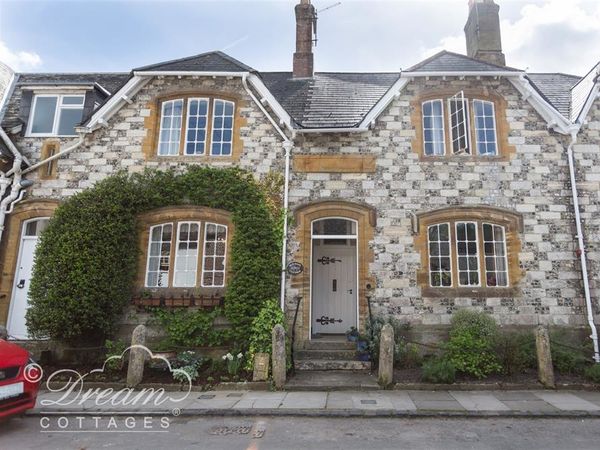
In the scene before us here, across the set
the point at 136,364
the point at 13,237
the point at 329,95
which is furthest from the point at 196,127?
the point at 136,364

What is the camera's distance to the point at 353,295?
11211mm

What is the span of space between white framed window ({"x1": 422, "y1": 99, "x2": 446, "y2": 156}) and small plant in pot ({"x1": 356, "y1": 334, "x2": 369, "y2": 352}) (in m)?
5.13

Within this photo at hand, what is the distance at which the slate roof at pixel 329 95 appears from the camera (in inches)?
424

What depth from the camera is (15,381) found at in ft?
18.6

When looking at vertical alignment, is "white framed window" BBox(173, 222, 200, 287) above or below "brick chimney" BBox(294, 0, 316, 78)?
below

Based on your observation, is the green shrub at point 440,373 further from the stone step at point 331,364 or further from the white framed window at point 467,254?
the white framed window at point 467,254

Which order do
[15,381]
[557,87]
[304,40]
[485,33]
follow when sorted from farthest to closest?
1. [304,40]
2. [485,33]
3. [557,87]
4. [15,381]

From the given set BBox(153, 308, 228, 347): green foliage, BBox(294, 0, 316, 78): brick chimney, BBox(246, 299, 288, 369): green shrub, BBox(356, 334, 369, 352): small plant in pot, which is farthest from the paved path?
BBox(294, 0, 316, 78): brick chimney

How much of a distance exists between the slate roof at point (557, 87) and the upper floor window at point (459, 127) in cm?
146

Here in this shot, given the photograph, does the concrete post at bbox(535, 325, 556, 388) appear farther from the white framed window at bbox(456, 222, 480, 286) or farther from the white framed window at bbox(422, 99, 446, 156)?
the white framed window at bbox(422, 99, 446, 156)

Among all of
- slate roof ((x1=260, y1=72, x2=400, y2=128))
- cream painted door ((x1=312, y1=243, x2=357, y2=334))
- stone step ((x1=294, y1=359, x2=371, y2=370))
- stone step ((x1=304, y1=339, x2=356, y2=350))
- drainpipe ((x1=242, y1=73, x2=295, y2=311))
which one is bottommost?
stone step ((x1=294, y1=359, x2=371, y2=370))

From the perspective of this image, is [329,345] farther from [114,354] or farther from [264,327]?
[114,354]

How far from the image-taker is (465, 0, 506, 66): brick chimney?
44.0 ft

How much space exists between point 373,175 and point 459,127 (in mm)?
2747
